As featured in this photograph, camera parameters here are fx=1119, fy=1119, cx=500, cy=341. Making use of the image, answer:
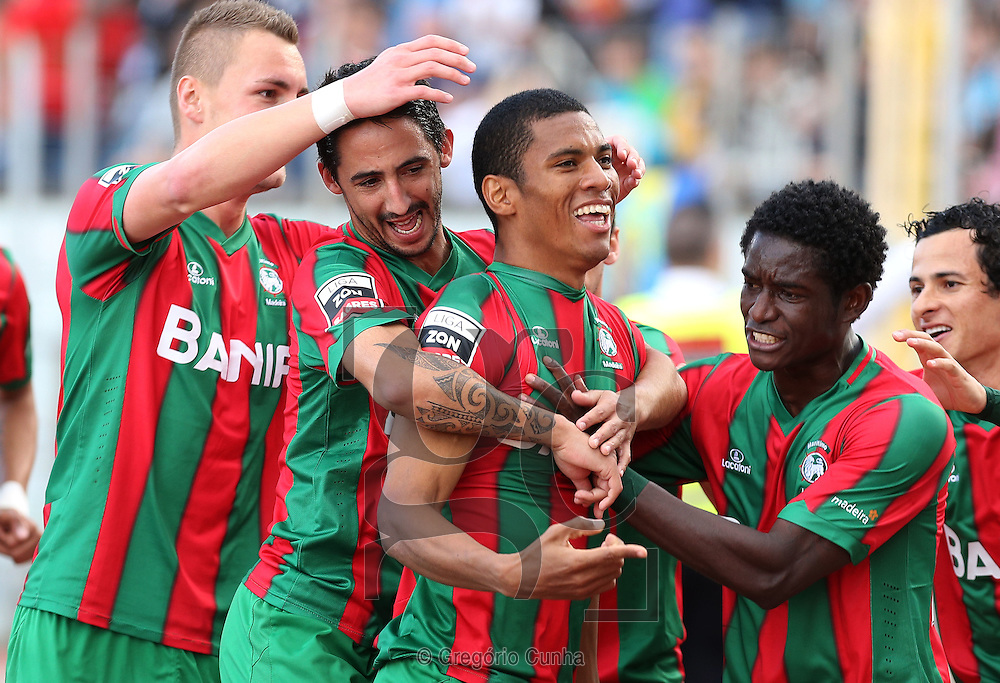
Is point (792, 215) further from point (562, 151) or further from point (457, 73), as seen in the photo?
point (457, 73)

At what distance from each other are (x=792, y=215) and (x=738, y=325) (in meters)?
3.33

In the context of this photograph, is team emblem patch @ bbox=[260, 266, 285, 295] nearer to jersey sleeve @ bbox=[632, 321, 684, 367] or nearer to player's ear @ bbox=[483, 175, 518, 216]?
player's ear @ bbox=[483, 175, 518, 216]

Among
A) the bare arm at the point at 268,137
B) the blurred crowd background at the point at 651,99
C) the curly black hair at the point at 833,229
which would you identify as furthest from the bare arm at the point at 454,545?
the blurred crowd background at the point at 651,99

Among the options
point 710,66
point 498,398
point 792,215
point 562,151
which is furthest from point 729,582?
point 710,66

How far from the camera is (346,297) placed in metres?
3.13

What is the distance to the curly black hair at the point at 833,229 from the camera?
315 cm

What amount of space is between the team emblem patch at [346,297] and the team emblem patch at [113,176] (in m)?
0.84

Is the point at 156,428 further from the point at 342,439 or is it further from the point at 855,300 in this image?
the point at 855,300

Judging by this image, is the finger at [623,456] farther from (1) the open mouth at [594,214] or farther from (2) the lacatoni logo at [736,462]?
(1) the open mouth at [594,214]

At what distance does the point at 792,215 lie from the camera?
10.5 ft

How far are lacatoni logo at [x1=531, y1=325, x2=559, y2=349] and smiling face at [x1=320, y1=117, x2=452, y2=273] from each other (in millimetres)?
574

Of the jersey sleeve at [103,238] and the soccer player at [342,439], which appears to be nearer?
the soccer player at [342,439]

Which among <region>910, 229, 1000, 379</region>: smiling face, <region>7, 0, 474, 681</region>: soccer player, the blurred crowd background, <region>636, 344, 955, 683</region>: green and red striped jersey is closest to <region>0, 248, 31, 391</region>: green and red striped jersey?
<region>7, 0, 474, 681</region>: soccer player

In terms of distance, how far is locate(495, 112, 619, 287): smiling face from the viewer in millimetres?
3152
